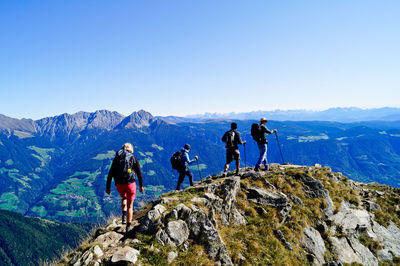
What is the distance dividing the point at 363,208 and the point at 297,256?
967cm

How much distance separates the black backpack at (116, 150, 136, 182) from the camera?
10.5 metres

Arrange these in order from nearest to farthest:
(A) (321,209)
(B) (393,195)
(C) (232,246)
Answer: (C) (232,246) → (A) (321,209) → (B) (393,195)

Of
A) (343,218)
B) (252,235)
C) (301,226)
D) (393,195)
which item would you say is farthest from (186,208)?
(393,195)

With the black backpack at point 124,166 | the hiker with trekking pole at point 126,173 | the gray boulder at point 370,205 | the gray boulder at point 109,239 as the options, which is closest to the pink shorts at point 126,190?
the hiker with trekking pole at point 126,173

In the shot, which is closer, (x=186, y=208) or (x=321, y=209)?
(x=186, y=208)

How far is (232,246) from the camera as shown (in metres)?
10.9

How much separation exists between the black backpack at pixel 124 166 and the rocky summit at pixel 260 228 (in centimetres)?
Answer: 219

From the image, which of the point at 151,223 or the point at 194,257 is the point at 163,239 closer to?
the point at 151,223

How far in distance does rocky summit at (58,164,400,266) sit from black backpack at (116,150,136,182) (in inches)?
86.3

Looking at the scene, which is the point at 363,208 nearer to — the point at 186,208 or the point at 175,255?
the point at 186,208

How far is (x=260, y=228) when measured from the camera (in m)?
12.3

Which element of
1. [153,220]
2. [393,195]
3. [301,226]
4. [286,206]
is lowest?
[393,195]

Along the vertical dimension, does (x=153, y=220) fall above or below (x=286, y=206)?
above

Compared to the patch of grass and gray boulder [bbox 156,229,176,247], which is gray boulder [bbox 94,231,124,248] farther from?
the patch of grass
